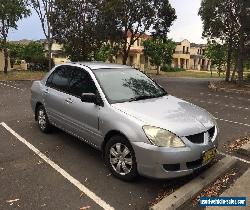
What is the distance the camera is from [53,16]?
31125 mm

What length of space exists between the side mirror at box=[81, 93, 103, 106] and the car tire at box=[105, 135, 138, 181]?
712mm

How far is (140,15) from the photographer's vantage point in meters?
32.4

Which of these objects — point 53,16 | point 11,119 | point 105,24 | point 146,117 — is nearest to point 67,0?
point 53,16

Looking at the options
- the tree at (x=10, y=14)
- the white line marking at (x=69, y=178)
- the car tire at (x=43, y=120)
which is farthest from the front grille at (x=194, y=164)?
the tree at (x=10, y=14)

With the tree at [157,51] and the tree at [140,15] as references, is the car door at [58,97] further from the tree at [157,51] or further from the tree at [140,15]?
the tree at [157,51]

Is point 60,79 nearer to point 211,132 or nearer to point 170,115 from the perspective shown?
point 170,115

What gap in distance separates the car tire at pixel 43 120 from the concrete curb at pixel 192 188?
12.6 ft

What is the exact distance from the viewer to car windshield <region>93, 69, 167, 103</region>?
5.77 meters

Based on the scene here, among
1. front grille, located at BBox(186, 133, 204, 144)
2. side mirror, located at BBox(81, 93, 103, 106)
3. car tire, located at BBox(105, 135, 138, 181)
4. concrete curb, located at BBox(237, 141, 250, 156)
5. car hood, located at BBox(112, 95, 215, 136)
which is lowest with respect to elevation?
concrete curb, located at BBox(237, 141, 250, 156)

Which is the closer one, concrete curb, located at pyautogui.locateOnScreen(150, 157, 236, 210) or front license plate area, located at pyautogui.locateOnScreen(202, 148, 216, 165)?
concrete curb, located at pyautogui.locateOnScreen(150, 157, 236, 210)

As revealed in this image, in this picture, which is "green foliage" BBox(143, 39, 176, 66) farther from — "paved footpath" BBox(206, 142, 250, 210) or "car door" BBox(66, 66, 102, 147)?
"paved footpath" BBox(206, 142, 250, 210)

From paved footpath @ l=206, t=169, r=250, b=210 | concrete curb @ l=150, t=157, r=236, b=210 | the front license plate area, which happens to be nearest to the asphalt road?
concrete curb @ l=150, t=157, r=236, b=210

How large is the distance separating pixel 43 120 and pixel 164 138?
390 centimetres

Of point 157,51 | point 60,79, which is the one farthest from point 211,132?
point 157,51
